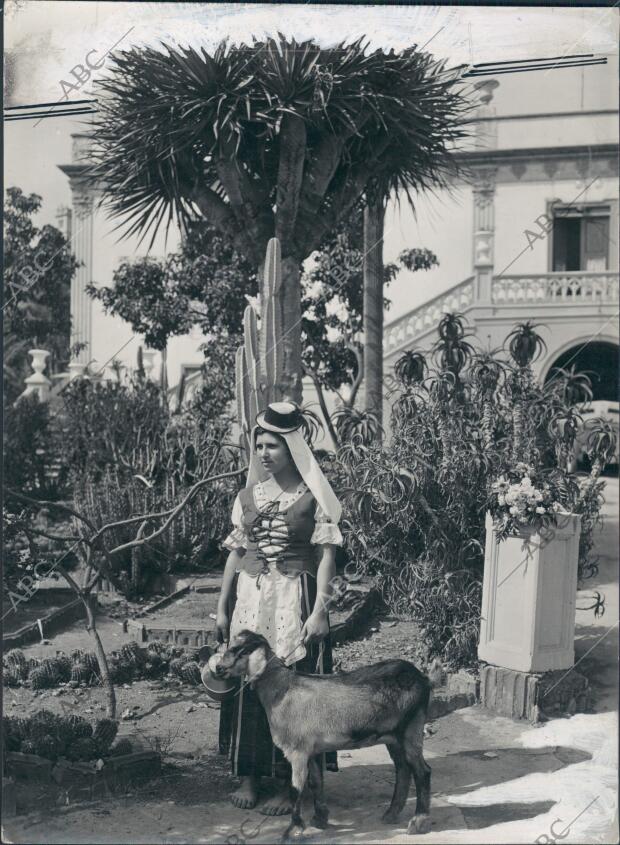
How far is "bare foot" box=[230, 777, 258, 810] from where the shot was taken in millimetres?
4977

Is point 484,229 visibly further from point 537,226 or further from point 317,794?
point 317,794

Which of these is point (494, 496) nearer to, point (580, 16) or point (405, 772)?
point (405, 772)

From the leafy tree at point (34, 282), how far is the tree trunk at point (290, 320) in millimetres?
1393

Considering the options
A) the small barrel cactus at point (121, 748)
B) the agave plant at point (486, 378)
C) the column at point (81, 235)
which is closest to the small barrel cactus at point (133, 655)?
the small barrel cactus at point (121, 748)

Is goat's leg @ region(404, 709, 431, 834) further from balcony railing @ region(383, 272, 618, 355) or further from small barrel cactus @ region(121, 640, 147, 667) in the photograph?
balcony railing @ region(383, 272, 618, 355)

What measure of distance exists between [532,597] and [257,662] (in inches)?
71.9

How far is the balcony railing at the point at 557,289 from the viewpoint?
20.7 feet

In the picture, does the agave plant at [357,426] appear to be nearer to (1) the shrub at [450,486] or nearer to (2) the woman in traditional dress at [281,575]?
(1) the shrub at [450,486]

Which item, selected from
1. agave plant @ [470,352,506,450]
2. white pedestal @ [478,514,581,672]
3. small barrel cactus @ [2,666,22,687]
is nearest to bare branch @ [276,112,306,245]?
agave plant @ [470,352,506,450]

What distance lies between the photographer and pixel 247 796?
498 cm

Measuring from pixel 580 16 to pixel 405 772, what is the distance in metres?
3.80

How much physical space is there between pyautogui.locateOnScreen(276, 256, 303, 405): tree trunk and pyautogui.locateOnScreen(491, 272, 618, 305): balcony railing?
4.03ft

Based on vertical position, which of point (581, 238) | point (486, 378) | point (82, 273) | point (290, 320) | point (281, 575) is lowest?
point (281, 575)

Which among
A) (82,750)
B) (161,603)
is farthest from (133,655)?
(82,750)
